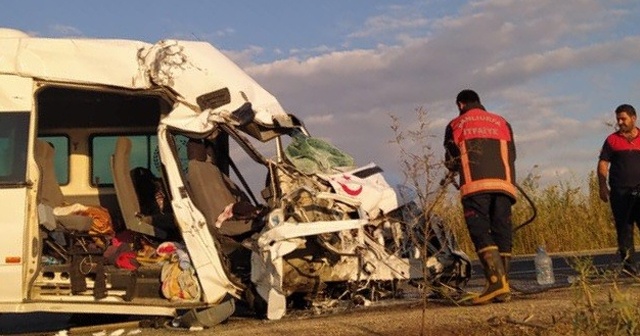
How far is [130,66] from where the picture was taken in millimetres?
9711

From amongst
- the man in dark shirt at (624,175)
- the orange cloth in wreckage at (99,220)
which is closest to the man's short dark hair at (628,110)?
the man in dark shirt at (624,175)

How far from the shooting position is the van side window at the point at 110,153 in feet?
40.3

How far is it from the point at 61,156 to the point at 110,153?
0.63 metres

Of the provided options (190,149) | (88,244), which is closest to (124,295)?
(88,244)

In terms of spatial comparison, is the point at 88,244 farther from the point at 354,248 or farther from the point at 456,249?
the point at 456,249

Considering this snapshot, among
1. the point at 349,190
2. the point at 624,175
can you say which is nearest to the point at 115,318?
the point at 349,190

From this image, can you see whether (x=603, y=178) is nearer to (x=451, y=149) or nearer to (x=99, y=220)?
(x=451, y=149)

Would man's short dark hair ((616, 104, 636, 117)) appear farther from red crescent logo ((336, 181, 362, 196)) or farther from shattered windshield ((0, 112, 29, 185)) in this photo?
shattered windshield ((0, 112, 29, 185))

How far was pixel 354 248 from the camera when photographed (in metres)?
9.35

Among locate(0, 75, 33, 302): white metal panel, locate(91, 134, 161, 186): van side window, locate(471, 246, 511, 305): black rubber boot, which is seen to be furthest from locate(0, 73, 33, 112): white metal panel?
locate(471, 246, 511, 305): black rubber boot

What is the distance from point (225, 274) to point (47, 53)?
9.47 feet

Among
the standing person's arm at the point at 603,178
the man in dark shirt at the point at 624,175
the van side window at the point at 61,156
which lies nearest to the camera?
the man in dark shirt at the point at 624,175

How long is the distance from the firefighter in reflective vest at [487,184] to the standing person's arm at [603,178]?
2.22m

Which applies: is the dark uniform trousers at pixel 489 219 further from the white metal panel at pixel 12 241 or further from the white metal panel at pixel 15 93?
the white metal panel at pixel 15 93
